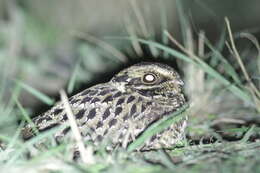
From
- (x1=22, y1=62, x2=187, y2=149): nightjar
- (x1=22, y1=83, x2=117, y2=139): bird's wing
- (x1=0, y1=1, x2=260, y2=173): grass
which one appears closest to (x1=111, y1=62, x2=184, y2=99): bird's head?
(x1=22, y1=62, x2=187, y2=149): nightjar

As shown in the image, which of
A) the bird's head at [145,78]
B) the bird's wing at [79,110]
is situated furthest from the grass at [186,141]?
the bird's head at [145,78]

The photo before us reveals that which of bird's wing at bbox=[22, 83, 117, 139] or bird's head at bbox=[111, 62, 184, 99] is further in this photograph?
bird's head at bbox=[111, 62, 184, 99]

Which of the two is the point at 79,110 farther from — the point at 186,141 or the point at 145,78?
the point at 186,141

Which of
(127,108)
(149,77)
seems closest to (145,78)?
(149,77)

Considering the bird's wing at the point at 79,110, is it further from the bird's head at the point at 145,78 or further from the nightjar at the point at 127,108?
the bird's head at the point at 145,78

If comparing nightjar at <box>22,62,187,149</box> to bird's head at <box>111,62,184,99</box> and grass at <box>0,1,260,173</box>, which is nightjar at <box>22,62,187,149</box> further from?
grass at <box>0,1,260,173</box>

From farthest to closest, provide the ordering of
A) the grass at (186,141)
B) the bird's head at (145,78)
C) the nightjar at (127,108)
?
1. the bird's head at (145,78)
2. the nightjar at (127,108)
3. the grass at (186,141)

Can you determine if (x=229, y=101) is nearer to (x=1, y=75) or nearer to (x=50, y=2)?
(x=1, y=75)

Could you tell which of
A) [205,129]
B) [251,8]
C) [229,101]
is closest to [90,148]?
[205,129]
